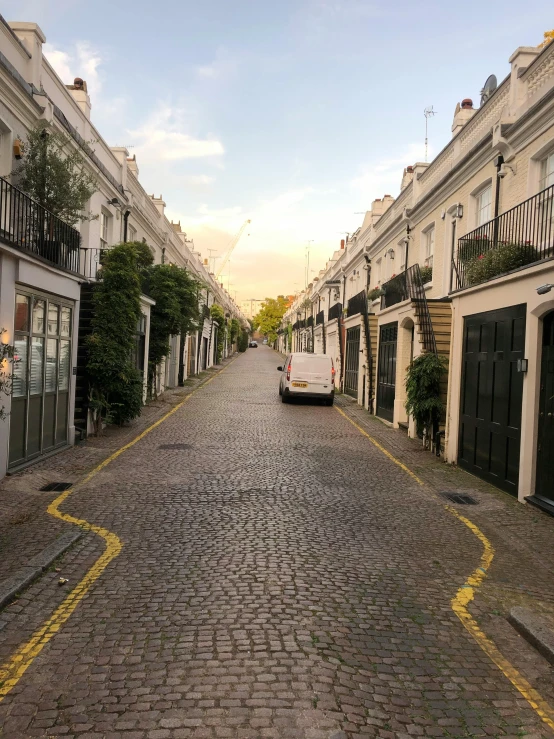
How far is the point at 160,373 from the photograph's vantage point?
22438mm

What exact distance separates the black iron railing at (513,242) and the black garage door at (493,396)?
82 cm

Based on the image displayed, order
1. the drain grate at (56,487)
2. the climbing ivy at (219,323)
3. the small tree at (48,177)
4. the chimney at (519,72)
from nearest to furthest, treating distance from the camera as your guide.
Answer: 1. the drain grate at (56,487)
2. the small tree at (48,177)
3. the chimney at (519,72)
4. the climbing ivy at (219,323)

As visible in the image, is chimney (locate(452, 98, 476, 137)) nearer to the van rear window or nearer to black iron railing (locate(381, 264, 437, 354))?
black iron railing (locate(381, 264, 437, 354))

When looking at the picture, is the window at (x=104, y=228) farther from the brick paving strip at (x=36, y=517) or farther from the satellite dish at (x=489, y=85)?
the satellite dish at (x=489, y=85)

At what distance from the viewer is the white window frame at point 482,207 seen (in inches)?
523

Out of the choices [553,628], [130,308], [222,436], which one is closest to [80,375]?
[130,308]

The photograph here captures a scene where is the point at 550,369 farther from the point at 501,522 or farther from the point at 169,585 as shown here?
the point at 169,585

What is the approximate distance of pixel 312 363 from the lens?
853 inches

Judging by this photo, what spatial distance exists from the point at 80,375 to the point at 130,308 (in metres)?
1.92

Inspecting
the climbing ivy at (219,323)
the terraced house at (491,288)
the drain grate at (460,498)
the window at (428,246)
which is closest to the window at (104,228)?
the terraced house at (491,288)

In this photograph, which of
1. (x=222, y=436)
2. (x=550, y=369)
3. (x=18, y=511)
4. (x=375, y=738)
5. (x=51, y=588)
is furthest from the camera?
(x=222, y=436)

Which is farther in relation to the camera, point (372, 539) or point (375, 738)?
point (372, 539)

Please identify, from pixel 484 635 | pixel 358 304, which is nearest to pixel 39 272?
pixel 484 635

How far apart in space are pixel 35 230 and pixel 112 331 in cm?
322
